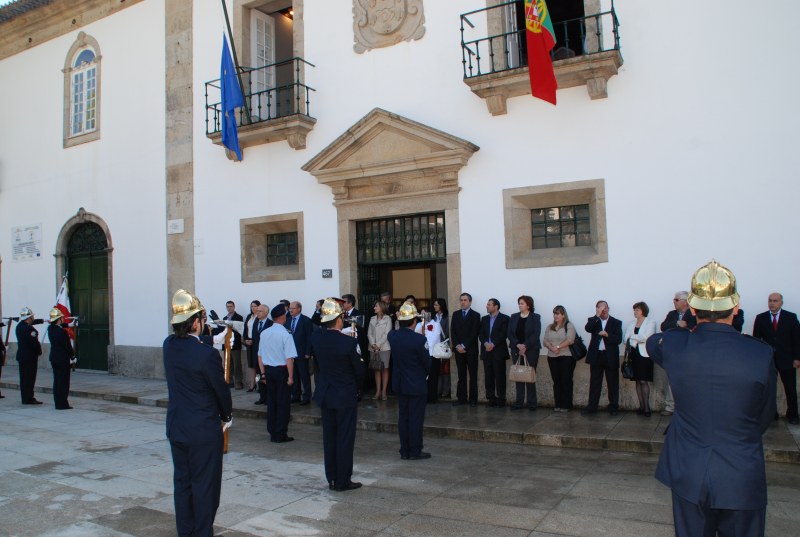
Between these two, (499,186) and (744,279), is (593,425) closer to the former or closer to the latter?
(744,279)

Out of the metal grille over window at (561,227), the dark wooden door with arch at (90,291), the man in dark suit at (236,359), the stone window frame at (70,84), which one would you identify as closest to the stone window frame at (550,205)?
the metal grille over window at (561,227)

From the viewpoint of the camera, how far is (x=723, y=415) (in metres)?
2.97

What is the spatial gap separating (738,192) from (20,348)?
11.3m

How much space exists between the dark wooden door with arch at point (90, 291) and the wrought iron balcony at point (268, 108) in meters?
4.50

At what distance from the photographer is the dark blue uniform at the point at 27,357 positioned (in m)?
11.0

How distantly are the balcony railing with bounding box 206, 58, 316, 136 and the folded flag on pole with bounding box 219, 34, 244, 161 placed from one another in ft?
0.68

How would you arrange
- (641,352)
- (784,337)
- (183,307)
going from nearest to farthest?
(183,307) < (784,337) < (641,352)

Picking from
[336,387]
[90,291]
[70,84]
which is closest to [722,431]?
[336,387]

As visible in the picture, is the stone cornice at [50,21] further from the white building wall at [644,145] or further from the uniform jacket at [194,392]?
the uniform jacket at [194,392]

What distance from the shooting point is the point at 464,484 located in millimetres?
6016

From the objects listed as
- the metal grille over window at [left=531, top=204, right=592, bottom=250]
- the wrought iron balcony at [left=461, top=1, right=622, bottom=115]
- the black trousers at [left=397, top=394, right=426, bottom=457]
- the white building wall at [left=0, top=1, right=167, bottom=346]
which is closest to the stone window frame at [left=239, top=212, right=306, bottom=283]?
the white building wall at [left=0, top=1, right=167, bottom=346]

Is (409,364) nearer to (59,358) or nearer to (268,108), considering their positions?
(59,358)

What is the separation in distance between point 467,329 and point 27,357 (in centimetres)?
741

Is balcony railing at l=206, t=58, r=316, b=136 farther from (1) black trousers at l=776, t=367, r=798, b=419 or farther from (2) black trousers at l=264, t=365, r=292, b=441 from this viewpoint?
(1) black trousers at l=776, t=367, r=798, b=419
